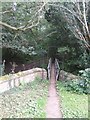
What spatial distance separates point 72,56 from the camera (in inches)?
494

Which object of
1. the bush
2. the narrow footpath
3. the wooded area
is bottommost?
the narrow footpath

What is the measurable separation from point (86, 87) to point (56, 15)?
5.04 metres

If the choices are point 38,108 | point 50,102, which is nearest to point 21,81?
point 50,102

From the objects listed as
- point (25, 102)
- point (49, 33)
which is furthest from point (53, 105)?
point (49, 33)

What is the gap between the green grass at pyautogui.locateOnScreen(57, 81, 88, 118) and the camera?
20.3ft

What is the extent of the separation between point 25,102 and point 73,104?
139 cm

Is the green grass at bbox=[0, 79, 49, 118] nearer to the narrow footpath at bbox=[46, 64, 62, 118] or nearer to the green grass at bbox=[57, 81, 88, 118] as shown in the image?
the narrow footpath at bbox=[46, 64, 62, 118]

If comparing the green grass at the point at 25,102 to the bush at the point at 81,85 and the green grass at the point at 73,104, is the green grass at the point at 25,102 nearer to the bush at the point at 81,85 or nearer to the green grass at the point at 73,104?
the green grass at the point at 73,104

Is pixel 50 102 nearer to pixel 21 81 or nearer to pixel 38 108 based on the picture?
pixel 38 108

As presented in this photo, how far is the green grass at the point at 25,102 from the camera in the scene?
603 centimetres

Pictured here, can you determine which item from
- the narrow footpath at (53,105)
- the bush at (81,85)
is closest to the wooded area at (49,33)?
the bush at (81,85)

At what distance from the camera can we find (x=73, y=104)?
7.13m

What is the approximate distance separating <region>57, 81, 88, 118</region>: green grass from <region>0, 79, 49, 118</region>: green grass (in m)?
0.56

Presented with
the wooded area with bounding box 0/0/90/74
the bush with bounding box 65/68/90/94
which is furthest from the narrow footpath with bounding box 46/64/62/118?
the wooded area with bounding box 0/0/90/74
